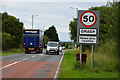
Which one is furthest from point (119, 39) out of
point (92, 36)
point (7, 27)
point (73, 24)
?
point (7, 27)

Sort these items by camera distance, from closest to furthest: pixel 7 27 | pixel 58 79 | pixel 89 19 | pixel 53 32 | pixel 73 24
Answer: pixel 58 79, pixel 89 19, pixel 73 24, pixel 7 27, pixel 53 32

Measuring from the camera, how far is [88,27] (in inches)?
598

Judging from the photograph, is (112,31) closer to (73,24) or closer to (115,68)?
(115,68)

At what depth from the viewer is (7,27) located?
165 feet

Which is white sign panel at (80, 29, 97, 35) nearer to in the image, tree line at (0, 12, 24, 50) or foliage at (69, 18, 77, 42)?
foliage at (69, 18, 77, 42)

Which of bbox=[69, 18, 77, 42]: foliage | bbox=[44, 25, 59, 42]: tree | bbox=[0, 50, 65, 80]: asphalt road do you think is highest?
bbox=[44, 25, 59, 42]: tree

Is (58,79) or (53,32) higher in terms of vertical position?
(53,32)

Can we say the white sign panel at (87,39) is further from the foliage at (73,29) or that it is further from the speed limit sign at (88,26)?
the foliage at (73,29)

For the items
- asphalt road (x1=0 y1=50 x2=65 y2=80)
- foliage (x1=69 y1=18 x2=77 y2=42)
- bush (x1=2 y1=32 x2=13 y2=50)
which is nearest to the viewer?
asphalt road (x1=0 y1=50 x2=65 y2=80)

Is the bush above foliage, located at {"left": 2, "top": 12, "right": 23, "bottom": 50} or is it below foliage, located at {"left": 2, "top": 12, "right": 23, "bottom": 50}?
below

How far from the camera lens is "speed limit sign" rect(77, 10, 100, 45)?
14625 millimetres

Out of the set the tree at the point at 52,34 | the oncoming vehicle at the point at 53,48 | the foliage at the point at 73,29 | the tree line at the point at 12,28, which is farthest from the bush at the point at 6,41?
Answer: the tree at the point at 52,34

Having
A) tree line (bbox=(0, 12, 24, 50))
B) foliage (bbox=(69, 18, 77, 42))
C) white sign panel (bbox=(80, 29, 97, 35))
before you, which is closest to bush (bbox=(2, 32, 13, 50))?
tree line (bbox=(0, 12, 24, 50))

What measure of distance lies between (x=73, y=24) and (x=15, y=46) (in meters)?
17.1
